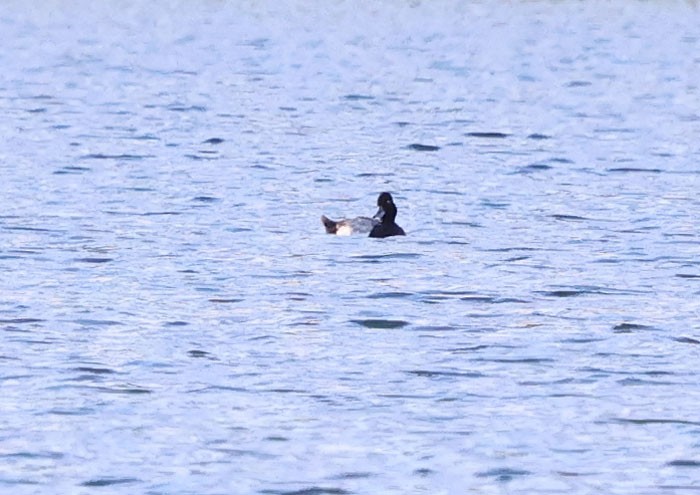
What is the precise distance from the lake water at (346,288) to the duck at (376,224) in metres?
0.15

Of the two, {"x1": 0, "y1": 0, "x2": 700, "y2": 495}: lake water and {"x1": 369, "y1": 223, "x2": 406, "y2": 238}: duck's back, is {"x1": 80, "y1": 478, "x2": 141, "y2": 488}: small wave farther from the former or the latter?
{"x1": 369, "y1": 223, "x2": 406, "y2": 238}: duck's back

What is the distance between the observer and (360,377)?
1309cm

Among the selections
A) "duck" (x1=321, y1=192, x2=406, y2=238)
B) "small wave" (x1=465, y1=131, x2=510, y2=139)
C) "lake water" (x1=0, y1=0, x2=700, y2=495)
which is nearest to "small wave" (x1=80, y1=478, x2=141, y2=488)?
"lake water" (x1=0, y1=0, x2=700, y2=495)

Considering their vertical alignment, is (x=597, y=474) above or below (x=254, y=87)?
below

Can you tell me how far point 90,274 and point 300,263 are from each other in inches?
87.0

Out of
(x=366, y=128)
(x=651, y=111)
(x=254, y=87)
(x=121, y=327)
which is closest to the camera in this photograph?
(x=121, y=327)

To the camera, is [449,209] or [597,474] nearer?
[597,474]

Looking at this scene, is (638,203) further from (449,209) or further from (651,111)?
(651,111)

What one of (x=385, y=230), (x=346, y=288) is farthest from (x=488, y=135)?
(x=346, y=288)

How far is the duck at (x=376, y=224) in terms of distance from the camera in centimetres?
2005

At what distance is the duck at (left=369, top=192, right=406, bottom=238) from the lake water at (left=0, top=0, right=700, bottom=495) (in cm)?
13

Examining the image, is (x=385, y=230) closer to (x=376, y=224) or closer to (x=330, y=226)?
(x=376, y=224)

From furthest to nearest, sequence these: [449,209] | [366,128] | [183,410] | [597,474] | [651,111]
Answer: [651,111]
[366,128]
[449,209]
[183,410]
[597,474]

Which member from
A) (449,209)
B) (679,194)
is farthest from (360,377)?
(679,194)
